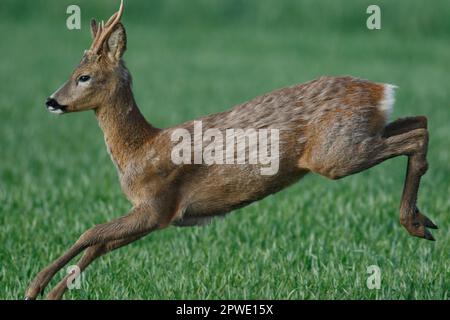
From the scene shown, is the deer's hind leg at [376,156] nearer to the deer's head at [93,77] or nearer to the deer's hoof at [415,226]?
the deer's hoof at [415,226]

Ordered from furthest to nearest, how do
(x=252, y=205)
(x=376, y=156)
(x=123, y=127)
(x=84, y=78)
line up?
(x=252, y=205), (x=123, y=127), (x=84, y=78), (x=376, y=156)

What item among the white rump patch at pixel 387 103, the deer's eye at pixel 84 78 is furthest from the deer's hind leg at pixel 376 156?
the deer's eye at pixel 84 78

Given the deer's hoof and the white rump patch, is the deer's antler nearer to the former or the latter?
the white rump patch

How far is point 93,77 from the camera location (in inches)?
230

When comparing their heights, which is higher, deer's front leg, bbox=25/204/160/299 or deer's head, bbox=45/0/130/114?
deer's head, bbox=45/0/130/114

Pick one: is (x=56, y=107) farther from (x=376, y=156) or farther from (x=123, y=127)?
(x=376, y=156)

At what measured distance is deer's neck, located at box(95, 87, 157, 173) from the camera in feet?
19.6

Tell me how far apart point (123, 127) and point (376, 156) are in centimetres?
149

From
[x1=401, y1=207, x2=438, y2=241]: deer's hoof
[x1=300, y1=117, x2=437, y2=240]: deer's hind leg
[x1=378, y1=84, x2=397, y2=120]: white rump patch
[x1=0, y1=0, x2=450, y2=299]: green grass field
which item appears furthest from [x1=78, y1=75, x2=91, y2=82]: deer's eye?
[x1=401, y1=207, x2=438, y2=241]: deer's hoof

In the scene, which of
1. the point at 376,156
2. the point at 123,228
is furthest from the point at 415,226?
the point at 123,228

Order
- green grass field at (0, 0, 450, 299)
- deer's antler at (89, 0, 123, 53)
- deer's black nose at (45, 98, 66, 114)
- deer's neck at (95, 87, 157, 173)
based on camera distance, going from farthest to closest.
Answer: green grass field at (0, 0, 450, 299) < deer's neck at (95, 87, 157, 173) < deer's black nose at (45, 98, 66, 114) < deer's antler at (89, 0, 123, 53)

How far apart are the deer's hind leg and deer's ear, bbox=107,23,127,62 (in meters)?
1.21

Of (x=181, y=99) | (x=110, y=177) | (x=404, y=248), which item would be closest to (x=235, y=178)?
(x=404, y=248)

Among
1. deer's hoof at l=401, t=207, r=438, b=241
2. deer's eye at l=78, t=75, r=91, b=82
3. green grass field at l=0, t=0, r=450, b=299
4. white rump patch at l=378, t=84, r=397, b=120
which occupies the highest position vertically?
deer's eye at l=78, t=75, r=91, b=82
